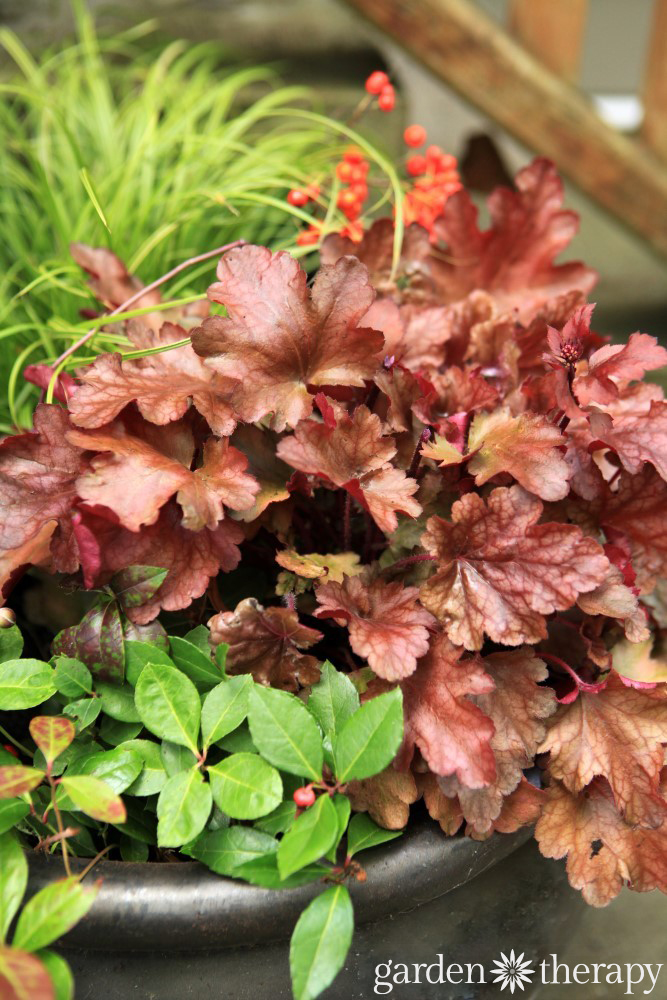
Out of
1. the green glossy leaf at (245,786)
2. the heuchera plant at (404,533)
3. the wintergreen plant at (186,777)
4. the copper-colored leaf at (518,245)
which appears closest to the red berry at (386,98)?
the copper-colored leaf at (518,245)

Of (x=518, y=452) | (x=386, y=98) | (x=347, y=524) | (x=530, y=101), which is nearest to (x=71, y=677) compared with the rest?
(x=347, y=524)

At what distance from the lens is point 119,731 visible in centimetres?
64

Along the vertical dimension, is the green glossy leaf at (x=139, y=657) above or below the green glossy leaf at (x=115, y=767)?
above

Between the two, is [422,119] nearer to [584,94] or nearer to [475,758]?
[584,94]

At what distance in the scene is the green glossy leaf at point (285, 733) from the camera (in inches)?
21.6

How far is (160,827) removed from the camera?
548 mm

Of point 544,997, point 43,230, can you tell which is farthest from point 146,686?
point 43,230

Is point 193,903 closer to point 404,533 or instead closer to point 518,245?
point 404,533

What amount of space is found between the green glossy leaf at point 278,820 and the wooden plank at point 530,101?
4.67ft

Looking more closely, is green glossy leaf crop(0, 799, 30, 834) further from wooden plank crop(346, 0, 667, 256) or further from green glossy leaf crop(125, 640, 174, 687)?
wooden plank crop(346, 0, 667, 256)

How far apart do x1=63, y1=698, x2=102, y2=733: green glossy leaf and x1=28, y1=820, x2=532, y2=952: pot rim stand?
9cm

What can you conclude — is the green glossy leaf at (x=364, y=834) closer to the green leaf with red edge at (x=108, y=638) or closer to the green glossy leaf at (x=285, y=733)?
the green glossy leaf at (x=285, y=733)

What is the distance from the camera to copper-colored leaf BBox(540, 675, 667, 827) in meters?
0.60

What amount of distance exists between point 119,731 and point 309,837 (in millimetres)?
192
